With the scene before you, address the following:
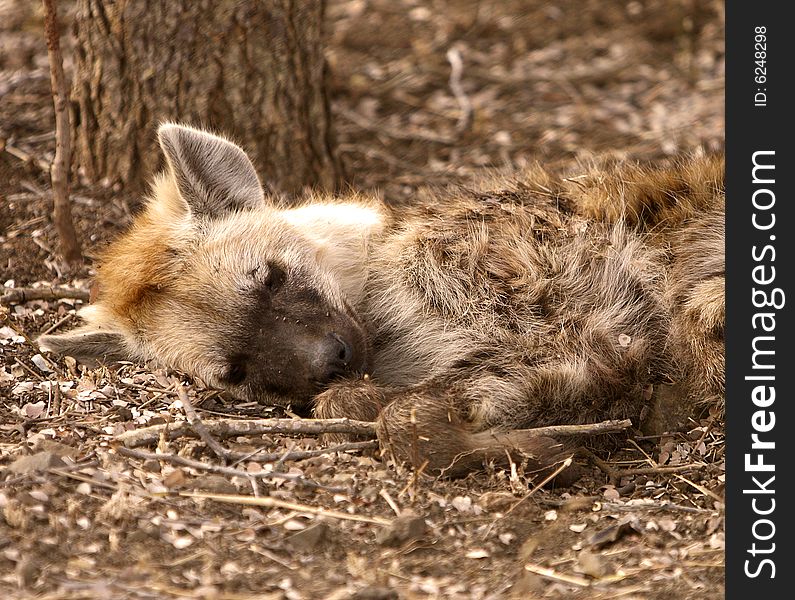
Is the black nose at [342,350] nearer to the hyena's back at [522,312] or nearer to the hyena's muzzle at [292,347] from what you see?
the hyena's muzzle at [292,347]

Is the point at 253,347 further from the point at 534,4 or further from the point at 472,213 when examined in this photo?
the point at 534,4

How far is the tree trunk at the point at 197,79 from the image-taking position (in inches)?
168

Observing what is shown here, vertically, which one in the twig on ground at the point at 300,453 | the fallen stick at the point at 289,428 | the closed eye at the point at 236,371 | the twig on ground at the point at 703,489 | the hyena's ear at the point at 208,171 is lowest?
the twig on ground at the point at 703,489

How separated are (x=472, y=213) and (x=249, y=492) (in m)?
1.31

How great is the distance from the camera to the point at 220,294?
11.3 feet

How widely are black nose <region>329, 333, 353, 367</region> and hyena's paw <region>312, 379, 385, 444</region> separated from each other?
2.9 inches

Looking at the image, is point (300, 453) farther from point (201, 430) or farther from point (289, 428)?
point (201, 430)

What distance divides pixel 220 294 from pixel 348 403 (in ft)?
1.96

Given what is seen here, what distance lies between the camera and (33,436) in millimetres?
3135

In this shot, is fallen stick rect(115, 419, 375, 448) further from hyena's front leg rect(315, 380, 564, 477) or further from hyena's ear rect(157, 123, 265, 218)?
hyena's ear rect(157, 123, 265, 218)

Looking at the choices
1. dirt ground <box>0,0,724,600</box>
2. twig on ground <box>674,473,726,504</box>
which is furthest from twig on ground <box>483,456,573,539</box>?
twig on ground <box>674,473,726,504</box>

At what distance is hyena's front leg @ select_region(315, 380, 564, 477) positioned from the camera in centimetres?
305

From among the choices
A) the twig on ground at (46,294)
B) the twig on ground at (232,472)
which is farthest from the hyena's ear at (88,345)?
the twig on ground at (232,472)
